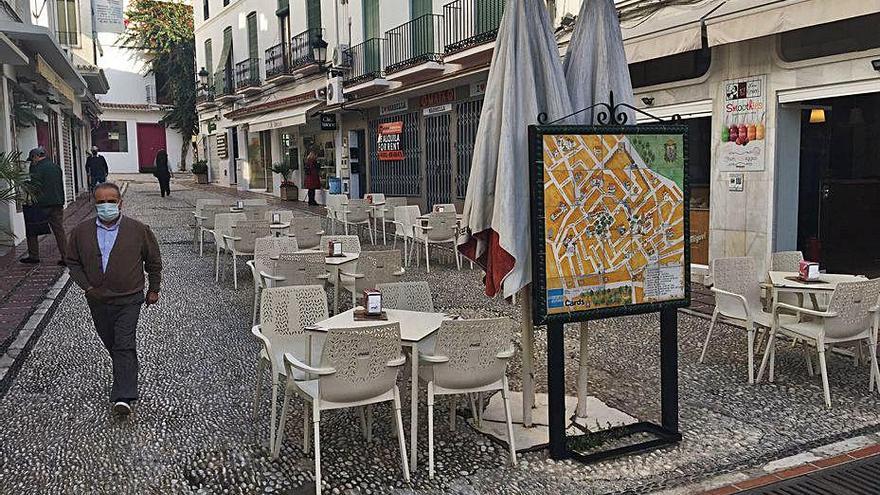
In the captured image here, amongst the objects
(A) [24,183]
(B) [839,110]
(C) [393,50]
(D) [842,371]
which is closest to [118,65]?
(C) [393,50]

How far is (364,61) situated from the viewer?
19.6 metres

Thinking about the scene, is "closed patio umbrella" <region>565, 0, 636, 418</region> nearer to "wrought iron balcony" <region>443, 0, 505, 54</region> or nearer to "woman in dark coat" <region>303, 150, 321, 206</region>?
"wrought iron balcony" <region>443, 0, 505, 54</region>

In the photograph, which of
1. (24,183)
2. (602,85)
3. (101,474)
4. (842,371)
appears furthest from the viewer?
(24,183)

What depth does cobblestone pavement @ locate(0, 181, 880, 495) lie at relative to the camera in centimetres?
399

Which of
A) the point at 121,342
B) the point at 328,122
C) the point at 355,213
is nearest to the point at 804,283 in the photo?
the point at 121,342

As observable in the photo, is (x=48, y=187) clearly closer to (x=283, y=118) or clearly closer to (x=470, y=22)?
(x=470, y=22)

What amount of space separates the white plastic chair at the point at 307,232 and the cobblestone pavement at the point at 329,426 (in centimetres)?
274

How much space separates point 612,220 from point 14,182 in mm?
7438

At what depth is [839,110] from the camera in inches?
385

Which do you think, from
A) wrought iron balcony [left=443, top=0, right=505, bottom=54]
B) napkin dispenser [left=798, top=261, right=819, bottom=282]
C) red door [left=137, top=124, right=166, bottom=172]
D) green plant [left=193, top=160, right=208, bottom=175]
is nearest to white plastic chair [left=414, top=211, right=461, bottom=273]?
wrought iron balcony [left=443, top=0, right=505, bottom=54]

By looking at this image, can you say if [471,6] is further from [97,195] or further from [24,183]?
[97,195]

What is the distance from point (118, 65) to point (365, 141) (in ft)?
99.9

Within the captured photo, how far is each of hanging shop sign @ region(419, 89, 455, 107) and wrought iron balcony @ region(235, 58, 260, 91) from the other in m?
12.0

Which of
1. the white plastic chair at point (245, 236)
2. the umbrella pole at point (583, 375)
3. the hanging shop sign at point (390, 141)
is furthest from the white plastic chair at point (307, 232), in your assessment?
the hanging shop sign at point (390, 141)
